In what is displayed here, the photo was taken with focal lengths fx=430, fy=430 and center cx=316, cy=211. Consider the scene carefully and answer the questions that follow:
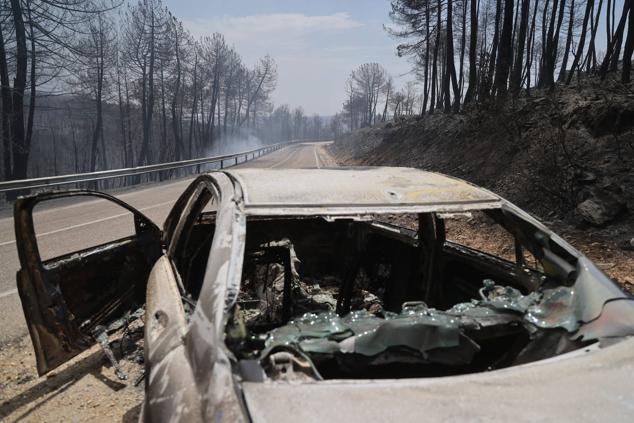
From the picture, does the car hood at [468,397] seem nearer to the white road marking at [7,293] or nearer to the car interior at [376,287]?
the car interior at [376,287]

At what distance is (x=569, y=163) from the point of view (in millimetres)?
8086

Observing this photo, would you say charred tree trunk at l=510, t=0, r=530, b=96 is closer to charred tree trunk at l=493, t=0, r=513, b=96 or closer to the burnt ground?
charred tree trunk at l=493, t=0, r=513, b=96

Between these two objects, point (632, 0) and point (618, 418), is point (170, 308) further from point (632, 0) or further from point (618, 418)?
point (632, 0)

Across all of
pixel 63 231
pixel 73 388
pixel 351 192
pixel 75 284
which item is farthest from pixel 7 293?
pixel 351 192

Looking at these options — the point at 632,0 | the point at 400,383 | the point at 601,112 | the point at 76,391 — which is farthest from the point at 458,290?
the point at 632,0

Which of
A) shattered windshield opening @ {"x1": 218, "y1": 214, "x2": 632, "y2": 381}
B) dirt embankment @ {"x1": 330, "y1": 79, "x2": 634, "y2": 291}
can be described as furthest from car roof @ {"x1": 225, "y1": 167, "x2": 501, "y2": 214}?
dirt embankment @ {"x1": 330, "y1": 79, "x2": 634, "y2": 291}

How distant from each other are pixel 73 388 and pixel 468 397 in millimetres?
3061

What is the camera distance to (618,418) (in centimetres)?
141

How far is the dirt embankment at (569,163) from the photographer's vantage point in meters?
6.46

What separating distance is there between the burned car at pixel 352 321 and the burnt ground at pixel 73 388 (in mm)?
438

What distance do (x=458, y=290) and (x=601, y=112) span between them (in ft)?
26.0

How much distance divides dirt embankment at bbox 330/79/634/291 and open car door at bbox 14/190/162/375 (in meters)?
5.23

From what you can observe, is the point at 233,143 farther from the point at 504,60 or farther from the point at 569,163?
the point at 569,163

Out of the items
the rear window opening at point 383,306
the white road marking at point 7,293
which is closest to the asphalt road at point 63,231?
the white road marking at point 7,293
